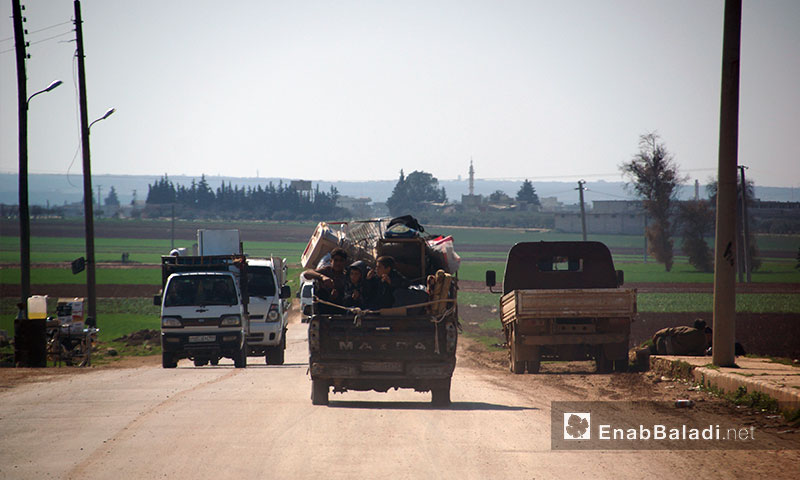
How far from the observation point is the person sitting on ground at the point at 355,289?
44.3 ft

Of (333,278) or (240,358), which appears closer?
(333,278)

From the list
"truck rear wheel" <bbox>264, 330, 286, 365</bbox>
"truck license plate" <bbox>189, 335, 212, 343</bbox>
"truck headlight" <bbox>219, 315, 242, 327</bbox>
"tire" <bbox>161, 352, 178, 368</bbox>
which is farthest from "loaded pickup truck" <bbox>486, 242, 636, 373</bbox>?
"tire" <bbox>161, 352, 178, 368</bbox>

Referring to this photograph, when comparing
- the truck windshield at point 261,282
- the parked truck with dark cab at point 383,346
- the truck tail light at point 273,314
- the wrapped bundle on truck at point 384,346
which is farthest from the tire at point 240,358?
the parked truck with dark cab at point 383,346

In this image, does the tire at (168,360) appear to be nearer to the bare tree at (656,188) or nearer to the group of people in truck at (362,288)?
the group of people in truck at (362,288)

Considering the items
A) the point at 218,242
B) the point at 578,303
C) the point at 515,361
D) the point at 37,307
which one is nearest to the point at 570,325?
the point at 578,303

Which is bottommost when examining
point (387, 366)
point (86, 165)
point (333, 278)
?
point (387, 366)

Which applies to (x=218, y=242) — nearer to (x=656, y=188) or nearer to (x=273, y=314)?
(x=273, y=314)

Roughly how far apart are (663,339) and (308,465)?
12.3m

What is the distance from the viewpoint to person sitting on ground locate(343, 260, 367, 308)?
44.3 feet

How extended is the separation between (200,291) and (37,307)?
458cm

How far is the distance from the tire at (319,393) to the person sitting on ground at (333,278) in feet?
4.00

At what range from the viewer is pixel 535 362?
1895cm

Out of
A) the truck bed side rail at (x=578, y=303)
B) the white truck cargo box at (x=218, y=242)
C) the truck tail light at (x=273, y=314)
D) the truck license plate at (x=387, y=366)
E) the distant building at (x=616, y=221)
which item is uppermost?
the white truck cargo box at (x=218, y=242)

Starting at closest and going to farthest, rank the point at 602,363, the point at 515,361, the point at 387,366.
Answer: the point at 387,366, the point at 602,363, the point at 515,361
